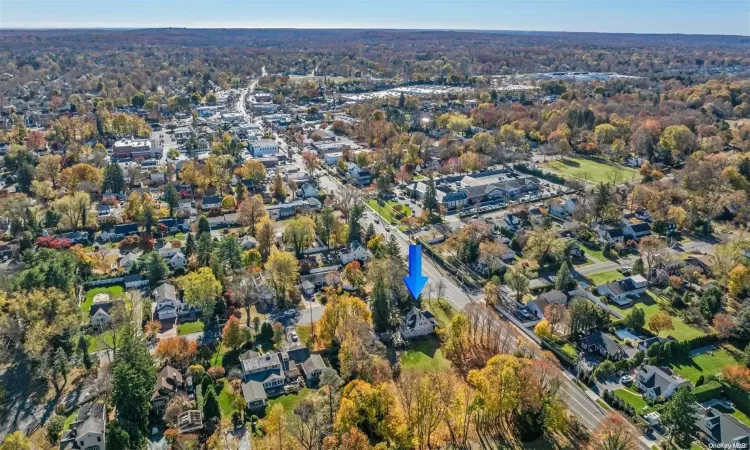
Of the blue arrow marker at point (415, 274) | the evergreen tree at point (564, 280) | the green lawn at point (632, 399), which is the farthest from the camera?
the blue arrow marker at point (415, 274)

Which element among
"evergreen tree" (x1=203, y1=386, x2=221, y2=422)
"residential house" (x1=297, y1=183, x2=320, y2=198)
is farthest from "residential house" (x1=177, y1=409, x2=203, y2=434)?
"residential house" (x1=297, y1=183, x2=320, y2=198)

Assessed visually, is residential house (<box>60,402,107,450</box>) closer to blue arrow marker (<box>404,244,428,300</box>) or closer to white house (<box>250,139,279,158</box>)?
blue arrow marker (<box>404,244,428,300</box>)

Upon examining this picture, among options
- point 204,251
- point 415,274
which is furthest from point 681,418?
point 204,251

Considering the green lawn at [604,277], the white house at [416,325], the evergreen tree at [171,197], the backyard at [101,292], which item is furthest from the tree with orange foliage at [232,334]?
the green lawn at [604,277]

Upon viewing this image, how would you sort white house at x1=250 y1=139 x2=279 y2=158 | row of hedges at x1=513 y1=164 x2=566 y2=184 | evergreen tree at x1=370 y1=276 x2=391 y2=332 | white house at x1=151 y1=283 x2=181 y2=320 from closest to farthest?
evergreen tree at x1=370 y1=276 x2=391 y2=332 → white house at x1=151 y1=283 x2=181 y2=320 → row of hedges at x1=513 y1=164 x2=566 y2=184 → white house at x1=250 y1=139 x2=279 y2=158

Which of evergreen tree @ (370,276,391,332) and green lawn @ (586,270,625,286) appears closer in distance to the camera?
evergreen tree @ (370,276,391,332)

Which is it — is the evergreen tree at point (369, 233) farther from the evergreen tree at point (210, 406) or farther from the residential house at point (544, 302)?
the evergreen tree at point (210, 406)

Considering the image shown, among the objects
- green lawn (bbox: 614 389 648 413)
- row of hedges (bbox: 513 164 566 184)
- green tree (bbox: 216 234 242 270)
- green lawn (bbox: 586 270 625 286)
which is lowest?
green lawn (bbox: 614 389 648 413)
